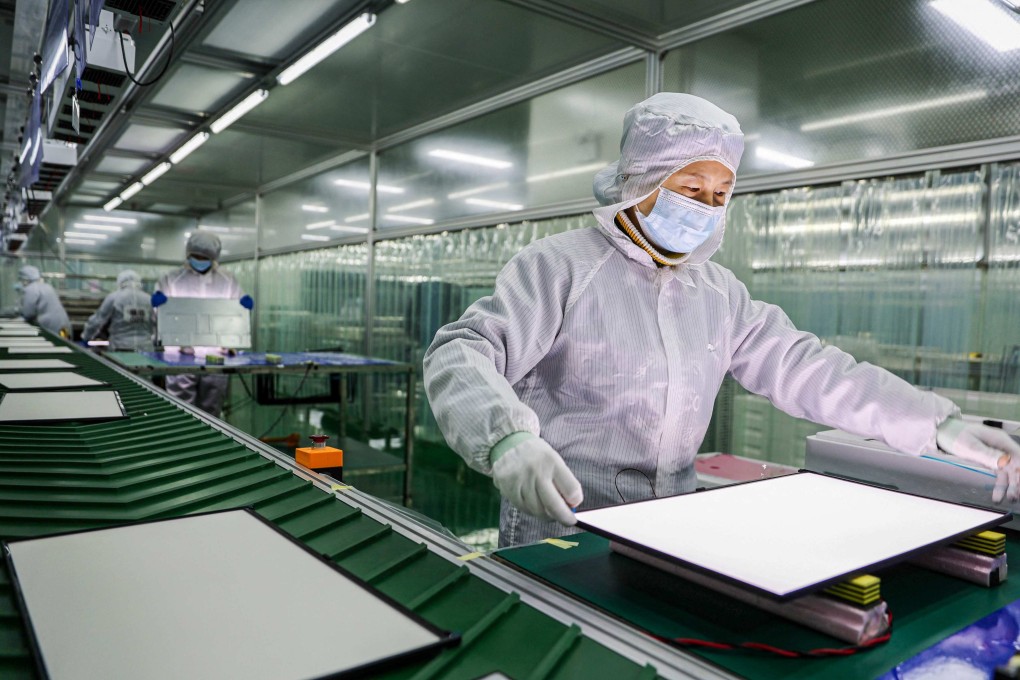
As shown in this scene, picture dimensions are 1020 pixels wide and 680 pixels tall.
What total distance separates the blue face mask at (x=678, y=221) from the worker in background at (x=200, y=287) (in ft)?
14.5

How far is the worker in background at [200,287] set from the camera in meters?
5.28

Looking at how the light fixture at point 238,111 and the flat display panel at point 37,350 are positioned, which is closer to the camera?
the flat display panel at point 37,350

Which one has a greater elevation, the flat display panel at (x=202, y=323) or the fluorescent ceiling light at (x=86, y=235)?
the fluorescent ceiling light at (x=86, y=235)

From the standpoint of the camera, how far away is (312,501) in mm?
1092

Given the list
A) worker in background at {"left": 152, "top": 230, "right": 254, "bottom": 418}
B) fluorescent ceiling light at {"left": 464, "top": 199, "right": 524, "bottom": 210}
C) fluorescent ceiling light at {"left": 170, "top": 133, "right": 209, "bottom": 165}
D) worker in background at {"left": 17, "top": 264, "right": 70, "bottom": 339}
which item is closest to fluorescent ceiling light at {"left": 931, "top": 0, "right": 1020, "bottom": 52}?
fluorescent ceiling light at {"left": 464, "top": 199, "right": 524, "bottom": 210}

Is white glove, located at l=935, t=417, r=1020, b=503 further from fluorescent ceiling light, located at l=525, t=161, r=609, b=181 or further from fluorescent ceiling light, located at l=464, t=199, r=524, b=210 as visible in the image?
fluorescent ceiling light, located at l=464, t=199, r=524, b=210

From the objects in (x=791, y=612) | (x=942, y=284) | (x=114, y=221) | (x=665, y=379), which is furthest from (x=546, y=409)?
(x=114, y=221)

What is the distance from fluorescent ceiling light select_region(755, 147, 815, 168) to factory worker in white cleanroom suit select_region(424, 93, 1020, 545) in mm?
1762

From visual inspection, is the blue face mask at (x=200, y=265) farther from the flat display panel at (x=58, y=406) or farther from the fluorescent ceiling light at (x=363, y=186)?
the flat display panel at (x=58, y=406)

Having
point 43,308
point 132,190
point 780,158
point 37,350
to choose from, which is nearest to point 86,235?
point 132,190

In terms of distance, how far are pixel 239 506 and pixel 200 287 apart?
504 cm

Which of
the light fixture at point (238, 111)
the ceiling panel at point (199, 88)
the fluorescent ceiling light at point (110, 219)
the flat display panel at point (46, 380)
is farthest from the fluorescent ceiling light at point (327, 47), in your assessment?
the fluorescent ceiling light at point (110, 219)

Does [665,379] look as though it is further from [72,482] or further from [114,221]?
[114,221]

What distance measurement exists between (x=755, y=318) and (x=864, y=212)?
167 centimetres
